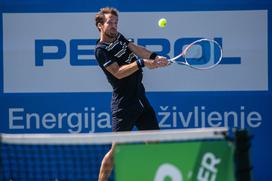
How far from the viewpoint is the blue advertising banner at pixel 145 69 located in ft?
19.4

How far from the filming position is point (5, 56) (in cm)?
595

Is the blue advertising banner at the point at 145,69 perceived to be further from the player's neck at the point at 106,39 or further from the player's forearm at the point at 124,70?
the player's forearm at the point at 124,70

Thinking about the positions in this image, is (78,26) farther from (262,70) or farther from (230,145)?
(230,145)

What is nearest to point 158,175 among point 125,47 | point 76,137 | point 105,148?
point 76,137

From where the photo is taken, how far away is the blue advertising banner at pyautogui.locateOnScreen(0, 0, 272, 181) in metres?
5.90

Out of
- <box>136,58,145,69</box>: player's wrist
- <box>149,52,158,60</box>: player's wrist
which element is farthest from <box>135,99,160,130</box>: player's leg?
<box>136,58,145,69</box>: player's wrist

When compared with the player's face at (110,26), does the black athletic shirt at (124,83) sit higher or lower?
lower

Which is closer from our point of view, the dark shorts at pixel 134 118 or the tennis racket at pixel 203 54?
the dark shorts at pixel 134 118

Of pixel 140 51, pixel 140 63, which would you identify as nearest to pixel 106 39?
Answer: pixel 140 51

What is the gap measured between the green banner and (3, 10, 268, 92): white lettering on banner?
2.38 m

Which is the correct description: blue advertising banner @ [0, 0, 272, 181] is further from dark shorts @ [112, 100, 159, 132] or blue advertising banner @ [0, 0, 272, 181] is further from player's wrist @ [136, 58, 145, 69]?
player's wrist @ [136, 58, 145, 69]

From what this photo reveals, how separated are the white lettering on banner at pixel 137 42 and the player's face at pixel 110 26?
1.64 feet

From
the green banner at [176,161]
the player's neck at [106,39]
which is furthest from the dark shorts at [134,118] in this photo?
the green banner at [176,161]

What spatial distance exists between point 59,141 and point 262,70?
8.79 ft
